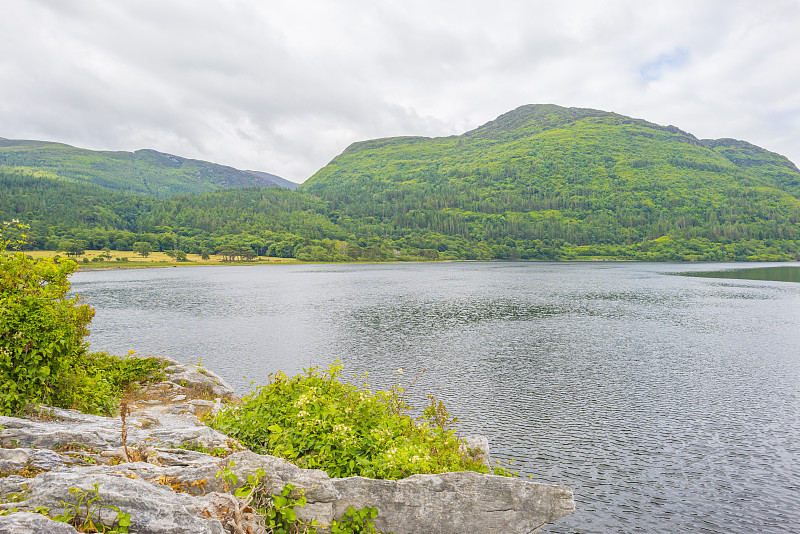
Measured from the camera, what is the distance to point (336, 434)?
12891mm

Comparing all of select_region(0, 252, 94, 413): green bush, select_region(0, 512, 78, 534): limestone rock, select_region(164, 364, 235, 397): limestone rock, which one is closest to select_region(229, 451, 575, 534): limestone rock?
select_region(0, 512, 78, 534): limestone rock

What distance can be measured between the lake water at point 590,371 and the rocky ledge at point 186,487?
19.1 ft

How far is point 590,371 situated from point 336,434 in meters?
31.1

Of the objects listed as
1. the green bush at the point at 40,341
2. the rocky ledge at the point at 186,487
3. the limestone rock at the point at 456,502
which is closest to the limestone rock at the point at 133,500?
the rocky ledge at the point at 186,487

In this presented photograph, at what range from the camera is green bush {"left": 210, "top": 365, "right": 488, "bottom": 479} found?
12578 millimetres

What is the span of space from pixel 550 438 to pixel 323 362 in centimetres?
2312

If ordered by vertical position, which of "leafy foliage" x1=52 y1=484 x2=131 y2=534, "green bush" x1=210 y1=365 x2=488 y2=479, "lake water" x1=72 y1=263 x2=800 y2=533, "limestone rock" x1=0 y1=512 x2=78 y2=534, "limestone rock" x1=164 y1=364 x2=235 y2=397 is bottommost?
"lake water" x1=72 y1=263 x2=800 y2=533

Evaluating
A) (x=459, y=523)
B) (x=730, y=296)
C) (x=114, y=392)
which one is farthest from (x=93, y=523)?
(x=730, y=296)

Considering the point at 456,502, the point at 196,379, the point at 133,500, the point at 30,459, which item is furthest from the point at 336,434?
the point at 196,379

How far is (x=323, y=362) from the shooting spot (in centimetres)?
4194

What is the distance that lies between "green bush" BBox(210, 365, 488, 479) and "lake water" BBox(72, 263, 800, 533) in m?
6.98

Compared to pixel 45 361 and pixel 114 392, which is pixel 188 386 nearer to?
pixel 114 392

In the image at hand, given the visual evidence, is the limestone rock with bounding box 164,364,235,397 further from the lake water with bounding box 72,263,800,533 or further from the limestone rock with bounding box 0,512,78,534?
the limestone rock with bounding box 0,512,78,534

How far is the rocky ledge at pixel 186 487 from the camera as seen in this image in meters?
8.27
